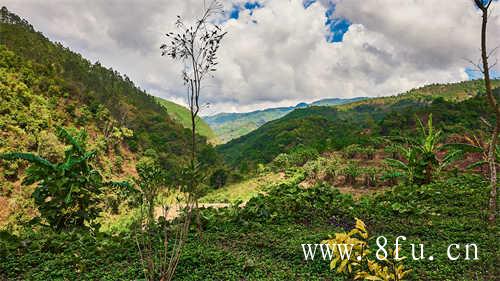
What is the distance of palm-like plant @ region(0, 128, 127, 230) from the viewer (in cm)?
692

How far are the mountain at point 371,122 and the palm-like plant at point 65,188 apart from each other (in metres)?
8.95

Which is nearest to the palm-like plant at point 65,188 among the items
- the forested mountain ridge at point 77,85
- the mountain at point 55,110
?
the mountain at point 55,110

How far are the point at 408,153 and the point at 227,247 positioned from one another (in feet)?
25.0

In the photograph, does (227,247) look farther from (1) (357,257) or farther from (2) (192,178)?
(1) (357,257)

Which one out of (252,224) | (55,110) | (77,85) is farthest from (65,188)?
(77,85)

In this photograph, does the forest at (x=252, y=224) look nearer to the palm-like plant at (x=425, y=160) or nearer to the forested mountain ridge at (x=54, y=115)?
the palm-like plant at (x=425, y=160)

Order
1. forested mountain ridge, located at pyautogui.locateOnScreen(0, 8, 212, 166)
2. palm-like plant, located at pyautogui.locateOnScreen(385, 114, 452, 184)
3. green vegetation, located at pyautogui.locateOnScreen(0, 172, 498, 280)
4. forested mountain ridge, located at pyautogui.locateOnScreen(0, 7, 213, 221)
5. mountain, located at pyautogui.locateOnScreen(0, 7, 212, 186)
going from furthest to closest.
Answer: forested mountain ridge, located at pyautogui.locateOnScreen(0, 8, 212, 166)
mountain, located at pyautogui.locateOnScreen(0, 7, 212, 186)
forested mountain ridge, located at pyautogui.locateOnScreen(0, 7, 213, 221)
palm-like plant, located at pyautogui.locateOnScreen(385, 114, 452, 184)
green vegetation, located at pyautogui.locateOnScreen(0, 172, 498, 280)

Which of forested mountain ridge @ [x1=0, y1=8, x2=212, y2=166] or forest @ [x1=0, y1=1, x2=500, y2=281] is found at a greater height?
forested mountain ridge @ [x1=0, y1=8, x2=212, y2=166]

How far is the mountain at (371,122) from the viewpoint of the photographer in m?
29.6

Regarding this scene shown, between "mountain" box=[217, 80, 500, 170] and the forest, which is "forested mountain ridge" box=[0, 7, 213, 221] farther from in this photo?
"mountain" box=[217, 80, 500, 170]

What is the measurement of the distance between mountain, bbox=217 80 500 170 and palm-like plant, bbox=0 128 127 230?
8.95m

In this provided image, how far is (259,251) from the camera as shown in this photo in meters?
5.58

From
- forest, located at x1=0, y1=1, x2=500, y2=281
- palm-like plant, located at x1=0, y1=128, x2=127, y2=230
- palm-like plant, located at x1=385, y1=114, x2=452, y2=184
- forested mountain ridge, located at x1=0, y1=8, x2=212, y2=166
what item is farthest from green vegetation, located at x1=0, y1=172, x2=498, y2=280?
forested mountain ridge, located at x1=0, y1=8, x2=212, y2=166

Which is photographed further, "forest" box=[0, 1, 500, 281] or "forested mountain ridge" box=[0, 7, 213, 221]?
"forested mountain ridge" box=[0, 7, 213, 221]
